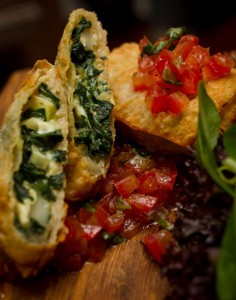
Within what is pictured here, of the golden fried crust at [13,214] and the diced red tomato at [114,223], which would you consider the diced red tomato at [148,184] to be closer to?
the diced red tomato at [114,223]

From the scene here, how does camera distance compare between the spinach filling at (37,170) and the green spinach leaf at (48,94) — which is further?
the green spinach leaf at (48,94)

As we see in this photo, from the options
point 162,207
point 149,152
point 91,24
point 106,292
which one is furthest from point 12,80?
point 106,292

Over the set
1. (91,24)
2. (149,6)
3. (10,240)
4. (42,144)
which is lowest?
(149,6)

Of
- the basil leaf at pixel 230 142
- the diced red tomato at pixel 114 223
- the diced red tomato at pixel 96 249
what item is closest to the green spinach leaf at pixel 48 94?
the diced red tomato at pixel 114 223

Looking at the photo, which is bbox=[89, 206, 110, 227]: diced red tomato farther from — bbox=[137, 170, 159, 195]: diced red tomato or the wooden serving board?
bbox=[137, 170, 159, 195]: diced red tomato

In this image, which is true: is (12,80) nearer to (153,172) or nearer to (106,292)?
(153,172)

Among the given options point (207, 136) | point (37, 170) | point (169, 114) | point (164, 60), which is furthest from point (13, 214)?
point (164, 60)
